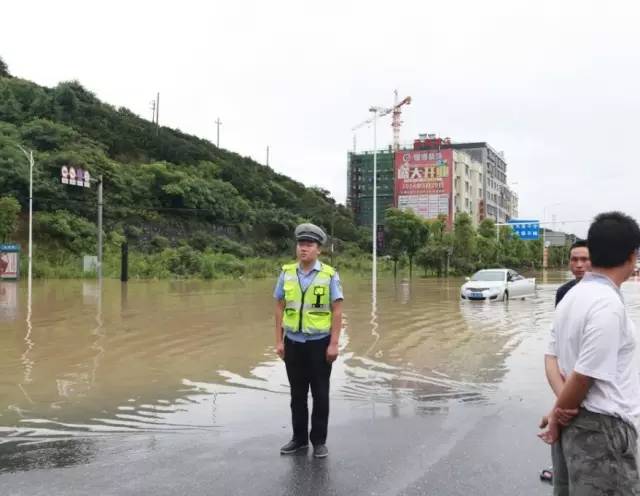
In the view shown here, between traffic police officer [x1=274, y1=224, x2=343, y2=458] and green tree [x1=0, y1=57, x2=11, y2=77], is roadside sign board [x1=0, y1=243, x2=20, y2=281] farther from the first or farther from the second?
green tree [x1=0, y1=57, x2=11, y2=77]

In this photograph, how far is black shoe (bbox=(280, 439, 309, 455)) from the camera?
176 inches

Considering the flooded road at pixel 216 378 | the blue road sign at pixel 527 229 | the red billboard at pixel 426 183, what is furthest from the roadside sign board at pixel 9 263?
the red billboard at pixel 426 183

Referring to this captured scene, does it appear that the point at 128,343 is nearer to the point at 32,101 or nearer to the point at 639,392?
the point at 639,392

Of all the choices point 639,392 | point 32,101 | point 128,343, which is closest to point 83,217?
point 32,101

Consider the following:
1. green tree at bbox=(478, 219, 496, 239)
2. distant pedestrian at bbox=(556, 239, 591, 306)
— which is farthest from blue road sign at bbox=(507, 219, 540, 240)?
distant pedestrian at bbox=(556, 239, 591, 306)

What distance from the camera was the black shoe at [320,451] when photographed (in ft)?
14.4

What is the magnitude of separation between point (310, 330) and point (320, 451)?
34.1 inches

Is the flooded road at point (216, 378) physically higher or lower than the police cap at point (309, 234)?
lower

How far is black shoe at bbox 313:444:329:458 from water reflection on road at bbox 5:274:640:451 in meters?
0.85

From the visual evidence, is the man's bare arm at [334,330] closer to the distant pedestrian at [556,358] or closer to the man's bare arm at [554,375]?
the distant pedestrian at [556,358]

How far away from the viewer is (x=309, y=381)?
4.54 m

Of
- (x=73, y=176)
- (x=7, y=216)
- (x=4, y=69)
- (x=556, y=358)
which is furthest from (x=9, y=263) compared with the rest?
(x=4, y=69)

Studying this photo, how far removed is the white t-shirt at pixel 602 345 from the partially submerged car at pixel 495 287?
1808 cm

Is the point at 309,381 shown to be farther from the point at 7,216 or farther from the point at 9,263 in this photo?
the point at 7,216
